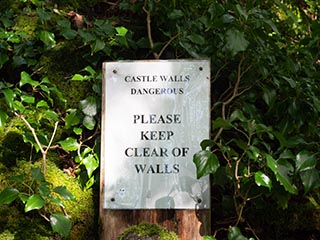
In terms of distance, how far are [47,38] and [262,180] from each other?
1.34m

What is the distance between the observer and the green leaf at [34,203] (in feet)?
5.73

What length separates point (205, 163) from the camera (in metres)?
1.72

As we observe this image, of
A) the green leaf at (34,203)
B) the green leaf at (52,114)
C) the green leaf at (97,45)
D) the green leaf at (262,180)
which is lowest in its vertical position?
the green leaf at (34,203)

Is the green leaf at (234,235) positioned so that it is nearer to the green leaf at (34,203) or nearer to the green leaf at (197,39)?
the green leaf at (34,203)

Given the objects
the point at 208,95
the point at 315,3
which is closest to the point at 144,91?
the point at 208,95

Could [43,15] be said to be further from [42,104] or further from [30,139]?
[30,139]

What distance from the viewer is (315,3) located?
351 cm

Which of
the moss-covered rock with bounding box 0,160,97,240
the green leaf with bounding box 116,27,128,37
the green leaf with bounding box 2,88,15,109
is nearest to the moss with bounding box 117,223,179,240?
the moss-covered rock with bounding box 0,160,97,240

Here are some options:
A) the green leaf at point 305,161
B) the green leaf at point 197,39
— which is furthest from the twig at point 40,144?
the green leaf at point 305,161

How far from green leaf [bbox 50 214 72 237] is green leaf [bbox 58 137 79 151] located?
0.37 metres

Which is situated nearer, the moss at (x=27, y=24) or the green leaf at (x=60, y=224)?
the green leaf at (x=60, y=224)

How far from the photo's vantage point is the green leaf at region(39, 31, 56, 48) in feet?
8.01

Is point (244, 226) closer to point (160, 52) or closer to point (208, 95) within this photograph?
point (208, 95)

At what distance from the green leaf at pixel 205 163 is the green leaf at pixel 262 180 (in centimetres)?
16
